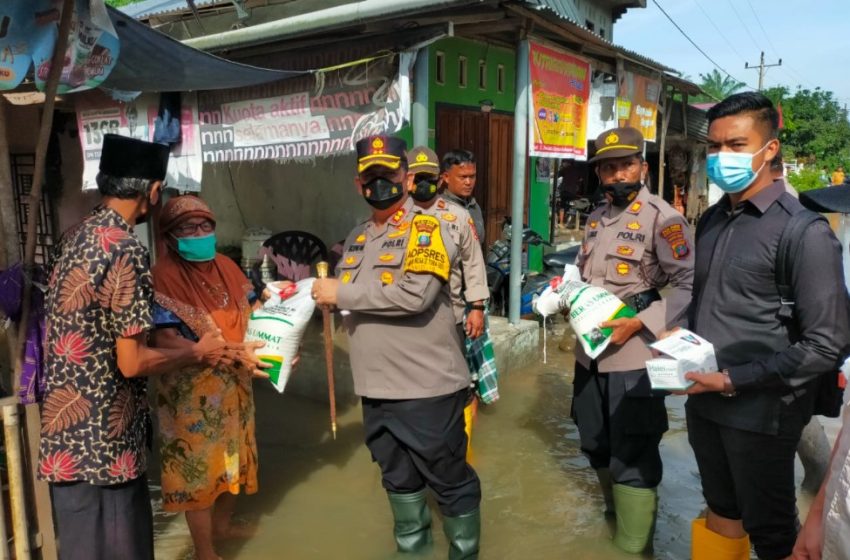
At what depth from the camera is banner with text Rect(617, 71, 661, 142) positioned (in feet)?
25.7

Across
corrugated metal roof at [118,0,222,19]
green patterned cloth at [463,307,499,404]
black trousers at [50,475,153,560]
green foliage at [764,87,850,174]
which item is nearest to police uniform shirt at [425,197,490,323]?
green patterned cloth at [463,307,499,404]

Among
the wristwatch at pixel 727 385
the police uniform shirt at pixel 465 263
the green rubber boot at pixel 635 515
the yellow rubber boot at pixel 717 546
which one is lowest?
the green rubber boot at pixel 635 515

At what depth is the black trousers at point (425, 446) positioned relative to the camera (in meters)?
2.65

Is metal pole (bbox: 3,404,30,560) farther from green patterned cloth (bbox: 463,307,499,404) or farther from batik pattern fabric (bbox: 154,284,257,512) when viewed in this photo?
green patterned cloth (bbox: 463,307,499,404)

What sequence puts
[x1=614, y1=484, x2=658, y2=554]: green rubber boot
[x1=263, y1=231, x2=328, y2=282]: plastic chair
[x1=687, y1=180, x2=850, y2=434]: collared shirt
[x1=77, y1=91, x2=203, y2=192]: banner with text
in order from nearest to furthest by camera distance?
1. [x1=687, y1=180, x2=850, y2=434]: collared shirt
2. [x1=614, y1=484, x2=658, y2=554]: green rubber boot
3. [x1=77, y1=91, x2=203, y2=192]: banner with text
4. [x1=263, y1=231, x2=328, y2=282]: plastic chair

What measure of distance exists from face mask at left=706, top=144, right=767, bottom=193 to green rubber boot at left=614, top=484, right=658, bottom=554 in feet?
4.97

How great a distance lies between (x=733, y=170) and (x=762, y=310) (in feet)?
1.59

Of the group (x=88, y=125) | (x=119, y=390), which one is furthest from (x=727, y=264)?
(x=88, y=125)

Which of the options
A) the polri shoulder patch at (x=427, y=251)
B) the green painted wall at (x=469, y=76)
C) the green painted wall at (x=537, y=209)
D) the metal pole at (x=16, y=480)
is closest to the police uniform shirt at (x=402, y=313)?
the polri shoulder patch at (x=427, y=251)

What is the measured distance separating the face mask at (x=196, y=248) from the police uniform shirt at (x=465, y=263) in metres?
1.29

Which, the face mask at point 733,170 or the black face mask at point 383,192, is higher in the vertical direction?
the face mask at point 733,170

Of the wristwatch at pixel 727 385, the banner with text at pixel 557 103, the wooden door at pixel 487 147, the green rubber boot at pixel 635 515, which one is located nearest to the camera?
the wristwatch at pixel 727 385

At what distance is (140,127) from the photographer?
4.90 metres

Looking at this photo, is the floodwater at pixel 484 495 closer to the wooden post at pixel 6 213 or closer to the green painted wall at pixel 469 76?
the wooden post at pixel 6 213
